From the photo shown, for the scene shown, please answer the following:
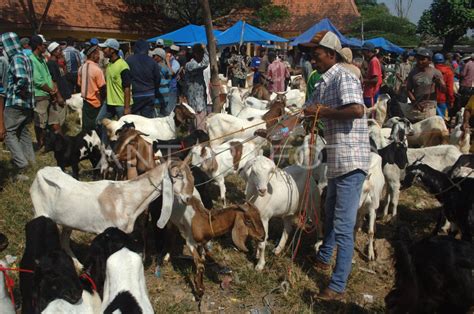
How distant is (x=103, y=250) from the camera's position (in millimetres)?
3314

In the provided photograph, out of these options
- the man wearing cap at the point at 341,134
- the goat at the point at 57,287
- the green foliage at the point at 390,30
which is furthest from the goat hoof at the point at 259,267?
the green foliage at the point at 390,30

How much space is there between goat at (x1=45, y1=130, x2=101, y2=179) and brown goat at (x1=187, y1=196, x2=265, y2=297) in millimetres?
3433

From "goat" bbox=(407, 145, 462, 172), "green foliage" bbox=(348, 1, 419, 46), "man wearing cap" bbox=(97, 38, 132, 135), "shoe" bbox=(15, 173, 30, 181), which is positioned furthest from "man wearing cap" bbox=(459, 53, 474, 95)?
"green foliage" bbox=(348, 1, 419, 46)

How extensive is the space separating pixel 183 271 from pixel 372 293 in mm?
2078

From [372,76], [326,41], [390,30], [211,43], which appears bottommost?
[390,30]

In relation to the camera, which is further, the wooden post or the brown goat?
the wooden post

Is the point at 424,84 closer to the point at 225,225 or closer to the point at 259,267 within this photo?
the point at 259,267

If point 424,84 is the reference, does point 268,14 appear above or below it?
above

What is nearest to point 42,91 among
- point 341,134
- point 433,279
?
point 341,134

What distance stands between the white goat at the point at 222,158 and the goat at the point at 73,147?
195 cm

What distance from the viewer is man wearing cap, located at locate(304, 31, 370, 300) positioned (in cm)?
370

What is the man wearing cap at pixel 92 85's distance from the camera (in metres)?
8.08

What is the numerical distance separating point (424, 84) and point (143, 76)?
5.41 meters

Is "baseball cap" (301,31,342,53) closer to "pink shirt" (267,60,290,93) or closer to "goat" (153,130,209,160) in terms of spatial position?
"goat" (153,130,209,160)
